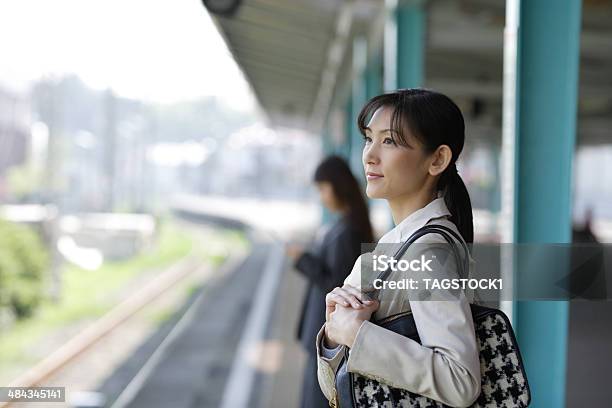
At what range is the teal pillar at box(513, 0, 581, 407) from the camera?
2.07m

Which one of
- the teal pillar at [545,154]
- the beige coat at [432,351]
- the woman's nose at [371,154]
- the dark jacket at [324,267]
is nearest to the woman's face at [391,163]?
the woman's nose at [371,154]

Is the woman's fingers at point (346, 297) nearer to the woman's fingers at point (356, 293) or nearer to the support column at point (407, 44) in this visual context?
the woman's fingers at point (356, 293)

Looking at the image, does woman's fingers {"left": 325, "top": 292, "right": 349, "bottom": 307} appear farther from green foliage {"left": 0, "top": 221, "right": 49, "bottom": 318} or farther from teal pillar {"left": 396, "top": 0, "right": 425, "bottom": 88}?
green foliage {"left": 0, "top": 221, "right": 49, "bottom": 318}

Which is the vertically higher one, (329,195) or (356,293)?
(329,195)

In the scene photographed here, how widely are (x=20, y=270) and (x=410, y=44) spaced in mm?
12324

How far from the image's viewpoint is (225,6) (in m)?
3.95

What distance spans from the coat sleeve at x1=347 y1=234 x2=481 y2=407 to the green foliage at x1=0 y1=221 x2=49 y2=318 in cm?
1227

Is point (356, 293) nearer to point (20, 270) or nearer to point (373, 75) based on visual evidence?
point (373, 75)

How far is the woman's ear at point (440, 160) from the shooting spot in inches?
47.5

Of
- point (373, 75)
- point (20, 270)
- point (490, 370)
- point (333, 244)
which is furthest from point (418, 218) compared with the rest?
point (20, 270)

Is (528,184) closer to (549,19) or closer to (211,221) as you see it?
(549,19)

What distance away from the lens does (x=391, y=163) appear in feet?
3.95

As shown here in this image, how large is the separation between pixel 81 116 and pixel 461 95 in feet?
91.2

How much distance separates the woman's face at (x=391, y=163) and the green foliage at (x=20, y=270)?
12.2 meters
